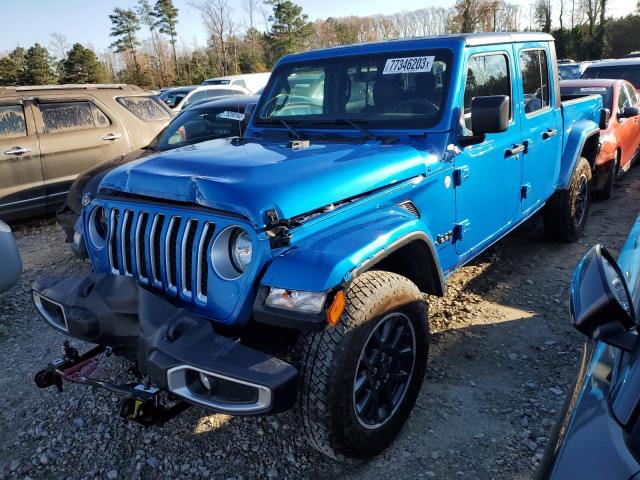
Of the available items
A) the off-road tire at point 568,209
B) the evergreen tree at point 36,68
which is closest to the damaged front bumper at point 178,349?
the off-road tire at point 568,209

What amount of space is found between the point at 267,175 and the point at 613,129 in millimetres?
6187

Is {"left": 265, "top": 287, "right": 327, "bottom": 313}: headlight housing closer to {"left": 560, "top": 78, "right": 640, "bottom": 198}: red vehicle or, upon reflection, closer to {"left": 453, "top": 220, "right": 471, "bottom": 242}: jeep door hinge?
{"left": 453, "top": 220, "right": 471, "bottom": 242}: jeep door hinge

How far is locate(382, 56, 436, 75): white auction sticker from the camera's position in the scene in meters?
3.32

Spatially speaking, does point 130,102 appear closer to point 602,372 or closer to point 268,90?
point 268,90

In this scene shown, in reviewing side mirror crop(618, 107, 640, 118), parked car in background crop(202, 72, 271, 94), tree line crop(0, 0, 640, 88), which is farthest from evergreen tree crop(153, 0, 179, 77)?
side mirror crop(618, 107, 640, 118)

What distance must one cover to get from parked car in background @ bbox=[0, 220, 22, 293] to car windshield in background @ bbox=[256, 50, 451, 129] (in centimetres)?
209

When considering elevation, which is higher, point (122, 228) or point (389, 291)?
point (122, 228)

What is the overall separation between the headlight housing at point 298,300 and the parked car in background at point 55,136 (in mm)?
6203

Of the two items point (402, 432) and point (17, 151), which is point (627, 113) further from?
point (17, 151)

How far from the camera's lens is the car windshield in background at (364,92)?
3301 millimetres

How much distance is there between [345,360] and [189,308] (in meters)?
0.76

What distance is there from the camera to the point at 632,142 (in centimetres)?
777

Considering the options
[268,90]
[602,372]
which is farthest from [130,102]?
[602,372]

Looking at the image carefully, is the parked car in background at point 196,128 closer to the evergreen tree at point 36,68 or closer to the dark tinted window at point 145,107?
the dark tinted window at point 145,107
